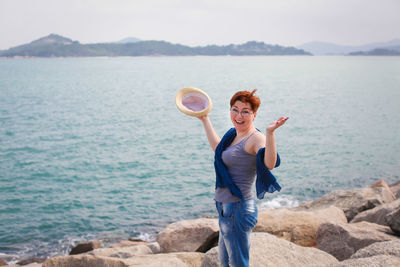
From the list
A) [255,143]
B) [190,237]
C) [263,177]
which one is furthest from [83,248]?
[255,143]

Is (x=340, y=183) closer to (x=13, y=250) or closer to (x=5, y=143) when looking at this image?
(x=13, y=250)

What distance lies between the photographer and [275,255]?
238 inches

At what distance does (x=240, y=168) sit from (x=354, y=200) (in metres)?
9.87

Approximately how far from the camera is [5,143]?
93.4 feet

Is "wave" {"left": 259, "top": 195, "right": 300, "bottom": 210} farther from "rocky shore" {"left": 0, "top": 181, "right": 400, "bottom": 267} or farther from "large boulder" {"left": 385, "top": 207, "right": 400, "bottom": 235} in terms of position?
"large boulder" {"left": 385, "top": 207, "right": 400, "bottom": 235}

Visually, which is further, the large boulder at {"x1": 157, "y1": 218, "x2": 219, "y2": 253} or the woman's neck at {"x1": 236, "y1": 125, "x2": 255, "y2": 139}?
the large boulder at {"x1": 157, "y1": 218, "x2": 219, "y2": 253}

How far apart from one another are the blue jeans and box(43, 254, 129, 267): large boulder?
3.47m

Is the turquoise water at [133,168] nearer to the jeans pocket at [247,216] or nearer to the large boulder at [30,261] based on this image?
the large boulder at [30,261]

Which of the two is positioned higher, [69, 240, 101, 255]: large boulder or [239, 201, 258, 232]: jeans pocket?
[239, 201, 258, 232]: jeans pocket

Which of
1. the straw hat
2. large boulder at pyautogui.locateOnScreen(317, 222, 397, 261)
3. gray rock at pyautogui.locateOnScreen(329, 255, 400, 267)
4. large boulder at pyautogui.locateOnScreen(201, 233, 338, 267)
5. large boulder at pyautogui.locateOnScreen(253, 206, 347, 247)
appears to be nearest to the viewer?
the straw hat

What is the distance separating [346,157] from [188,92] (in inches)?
866

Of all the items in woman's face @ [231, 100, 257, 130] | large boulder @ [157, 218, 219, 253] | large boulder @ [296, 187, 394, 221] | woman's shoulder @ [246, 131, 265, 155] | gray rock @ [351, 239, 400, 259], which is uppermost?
woman's face @ [231, 100, 257, 130]

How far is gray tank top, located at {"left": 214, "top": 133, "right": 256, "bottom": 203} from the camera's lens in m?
4.16

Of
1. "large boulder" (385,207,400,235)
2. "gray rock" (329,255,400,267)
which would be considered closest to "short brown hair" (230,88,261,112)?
"gray rock" (329,255,400,267)
